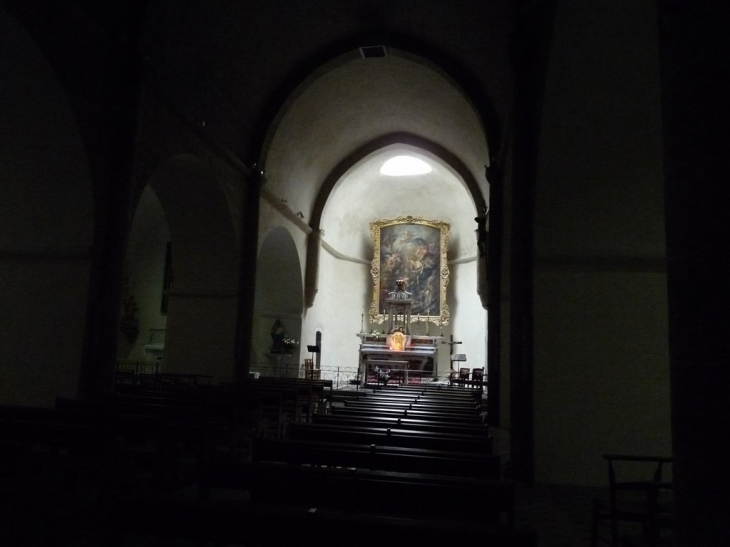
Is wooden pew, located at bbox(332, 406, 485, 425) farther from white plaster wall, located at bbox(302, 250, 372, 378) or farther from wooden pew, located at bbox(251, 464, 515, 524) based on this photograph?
white plaster wall, located at bbox(302, 250, 372, 378)

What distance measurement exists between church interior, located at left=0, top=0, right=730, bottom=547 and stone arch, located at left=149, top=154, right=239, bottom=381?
0.19 feet

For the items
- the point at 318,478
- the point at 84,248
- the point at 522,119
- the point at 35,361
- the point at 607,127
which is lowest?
the point at 318,478

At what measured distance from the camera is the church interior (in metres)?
2.40

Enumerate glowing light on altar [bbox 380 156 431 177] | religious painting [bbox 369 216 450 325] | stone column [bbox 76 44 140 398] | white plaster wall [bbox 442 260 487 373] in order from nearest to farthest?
1. stone column [bbox 76 44 140 398]
2. white plaster wall [bbox 442 260 487 373]
3. glowing light on altar [bbox 380 156 431 177]
4. religious painting [bbox 369 216 450 325]

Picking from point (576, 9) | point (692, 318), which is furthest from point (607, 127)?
point (692, 318)

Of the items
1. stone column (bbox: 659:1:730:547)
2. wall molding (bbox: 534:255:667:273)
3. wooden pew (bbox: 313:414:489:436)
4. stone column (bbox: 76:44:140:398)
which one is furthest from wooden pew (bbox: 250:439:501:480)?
stone column (bbox: 76:44:140:398)

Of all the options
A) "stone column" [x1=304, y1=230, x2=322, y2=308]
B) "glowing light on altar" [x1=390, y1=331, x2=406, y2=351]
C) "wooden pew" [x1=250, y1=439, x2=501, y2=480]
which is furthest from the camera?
"glowing light on altar" [x1=390, y1=331, x2=406, y2=351]

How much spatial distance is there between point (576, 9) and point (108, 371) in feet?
25.1

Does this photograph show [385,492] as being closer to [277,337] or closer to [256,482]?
[256,482]

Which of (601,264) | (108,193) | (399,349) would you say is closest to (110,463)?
(108,193)

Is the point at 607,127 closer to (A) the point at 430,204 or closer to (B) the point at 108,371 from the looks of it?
(B) the point at 108,371

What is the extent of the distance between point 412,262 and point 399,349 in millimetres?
4596

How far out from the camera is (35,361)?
8.36 metres

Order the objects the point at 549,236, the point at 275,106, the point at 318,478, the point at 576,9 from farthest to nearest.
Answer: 1. the point at 275,106
2. the point at 549,236
3. the point at 576,9
4. the point at 318,478
